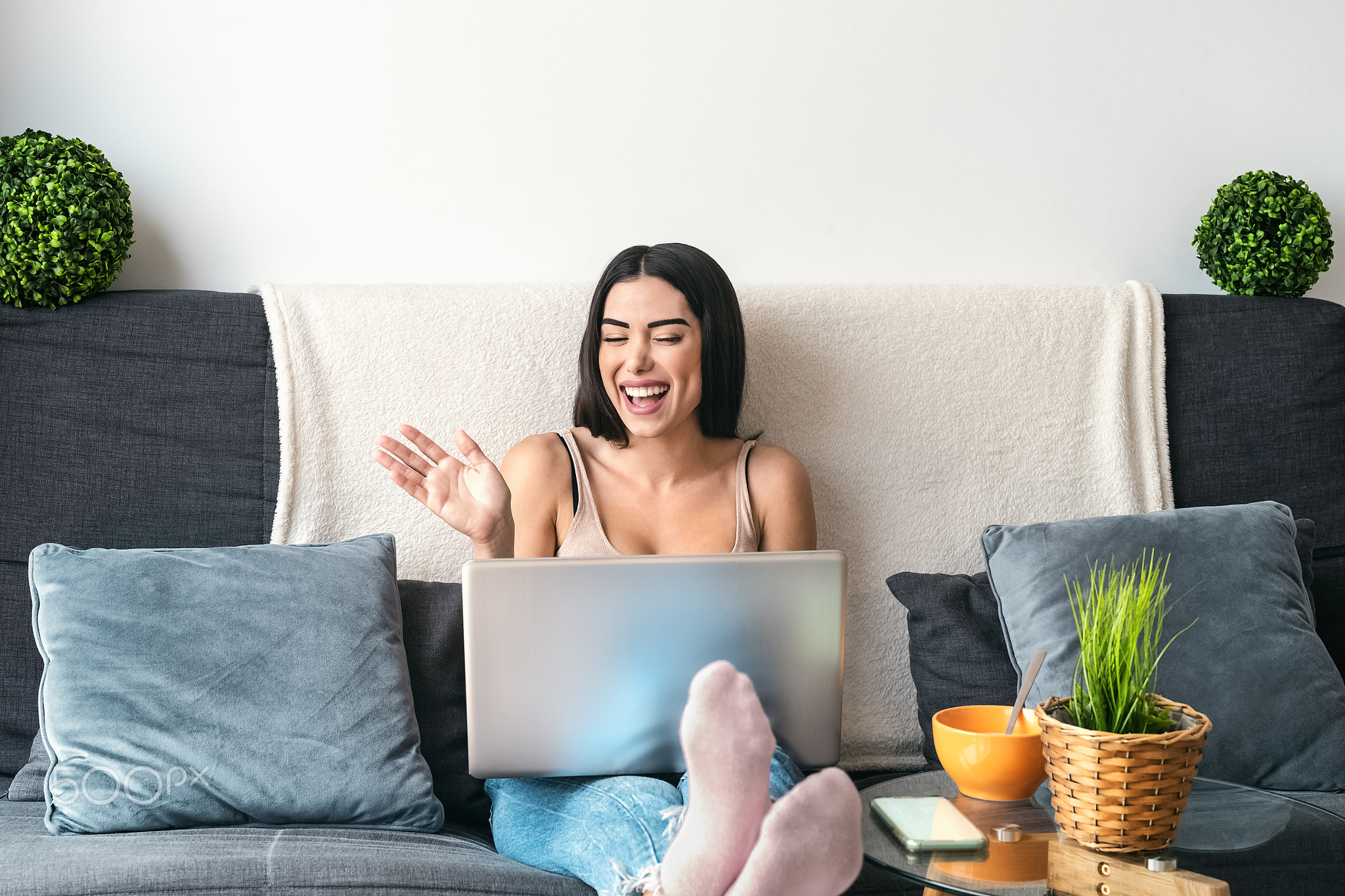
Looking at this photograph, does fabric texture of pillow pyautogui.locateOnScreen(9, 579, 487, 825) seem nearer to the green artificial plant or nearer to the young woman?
the young woman

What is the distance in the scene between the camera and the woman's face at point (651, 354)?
1548 mm

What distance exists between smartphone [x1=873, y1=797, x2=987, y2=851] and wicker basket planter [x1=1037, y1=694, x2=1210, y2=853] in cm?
9

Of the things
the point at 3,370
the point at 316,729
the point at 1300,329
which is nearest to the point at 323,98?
the point at 3,370

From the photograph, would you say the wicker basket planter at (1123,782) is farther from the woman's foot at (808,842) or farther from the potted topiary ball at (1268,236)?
the potted topiary ball at (1268,236)

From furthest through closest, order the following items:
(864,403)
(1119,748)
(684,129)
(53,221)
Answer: (684,129) → (864,403) → (53,221) → (1119,748)

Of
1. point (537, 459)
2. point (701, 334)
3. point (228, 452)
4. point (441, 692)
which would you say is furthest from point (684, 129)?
point (441, 692)

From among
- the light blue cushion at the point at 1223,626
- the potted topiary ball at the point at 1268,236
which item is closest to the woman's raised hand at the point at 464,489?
the light blue cushion at the point at 1223,626

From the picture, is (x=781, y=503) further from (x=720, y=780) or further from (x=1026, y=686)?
(x=720, y=780)

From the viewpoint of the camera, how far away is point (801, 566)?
3.30ft

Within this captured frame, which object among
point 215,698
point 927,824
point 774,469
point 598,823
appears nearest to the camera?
point 927,824

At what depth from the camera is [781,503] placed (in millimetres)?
1604

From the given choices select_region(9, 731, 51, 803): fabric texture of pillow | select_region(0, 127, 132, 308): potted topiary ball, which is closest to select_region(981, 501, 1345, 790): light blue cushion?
select_region(9, 731, 51, 803): fabric texture of pillow

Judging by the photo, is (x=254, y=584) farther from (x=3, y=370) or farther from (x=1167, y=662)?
(x=1167, y=662)

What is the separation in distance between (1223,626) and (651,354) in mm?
910
